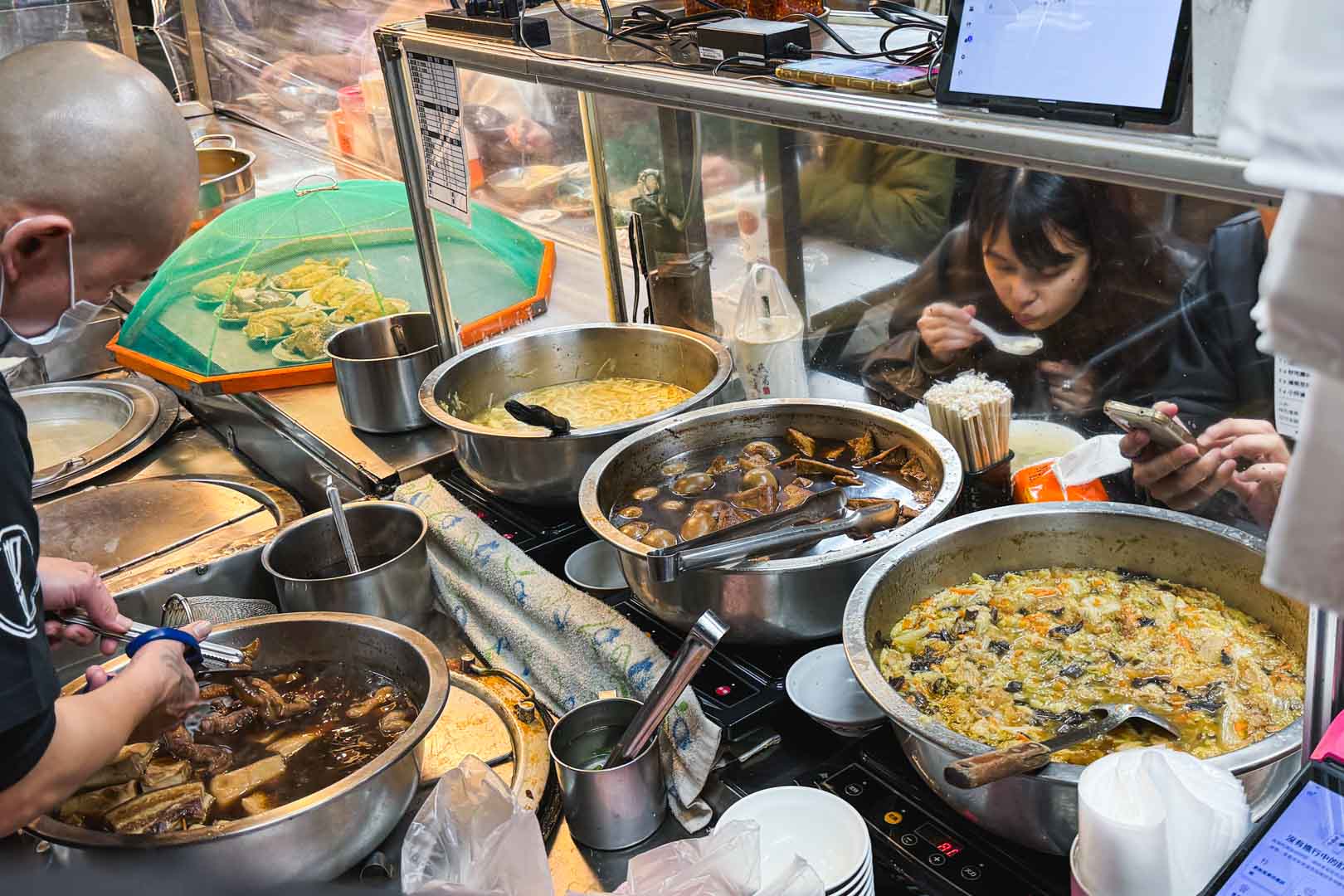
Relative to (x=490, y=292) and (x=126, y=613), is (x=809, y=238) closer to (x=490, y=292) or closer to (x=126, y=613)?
(x=490, y=292)

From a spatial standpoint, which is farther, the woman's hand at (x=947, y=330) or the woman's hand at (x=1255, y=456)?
the woman's hand at (x=947, y=330)

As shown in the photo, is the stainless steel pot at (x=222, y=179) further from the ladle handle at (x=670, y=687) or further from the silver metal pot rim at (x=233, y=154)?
the ladle handle at (x=670, y=687)

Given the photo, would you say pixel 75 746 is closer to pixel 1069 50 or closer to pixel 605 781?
pixel 605 781

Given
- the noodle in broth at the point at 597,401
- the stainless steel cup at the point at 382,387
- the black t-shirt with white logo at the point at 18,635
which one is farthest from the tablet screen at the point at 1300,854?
the stainless steel cup at the point at 382,387

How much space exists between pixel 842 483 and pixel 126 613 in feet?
5.04

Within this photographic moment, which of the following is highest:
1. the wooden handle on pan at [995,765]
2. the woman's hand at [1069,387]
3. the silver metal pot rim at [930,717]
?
the wooden handle on pan at [995,765]

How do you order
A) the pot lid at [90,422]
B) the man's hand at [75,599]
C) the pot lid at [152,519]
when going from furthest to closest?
the pot lid at [90,422]
the pot lid at [152,519]
the man's hand at [75,599]

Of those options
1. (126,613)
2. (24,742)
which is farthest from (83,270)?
(126,613)

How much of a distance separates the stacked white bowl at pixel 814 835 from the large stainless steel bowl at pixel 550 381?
874 millimetres

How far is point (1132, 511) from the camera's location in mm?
1550

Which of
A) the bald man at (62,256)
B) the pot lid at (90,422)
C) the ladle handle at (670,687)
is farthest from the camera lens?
the pot lid at (90,422)

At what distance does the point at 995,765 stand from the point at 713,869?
1.04ft

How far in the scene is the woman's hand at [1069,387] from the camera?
6.98 ft

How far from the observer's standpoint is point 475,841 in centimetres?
134
